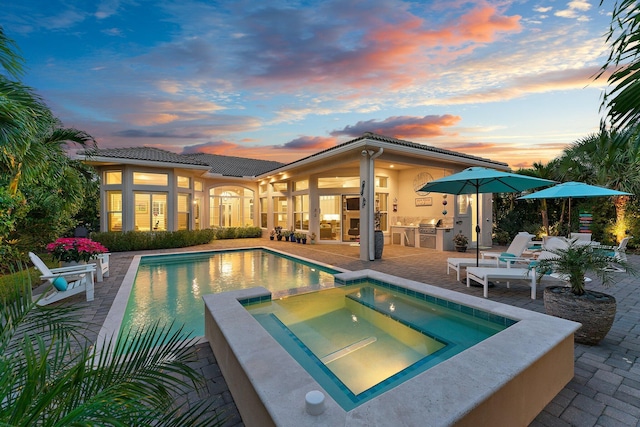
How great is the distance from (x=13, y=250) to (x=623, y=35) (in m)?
11.6

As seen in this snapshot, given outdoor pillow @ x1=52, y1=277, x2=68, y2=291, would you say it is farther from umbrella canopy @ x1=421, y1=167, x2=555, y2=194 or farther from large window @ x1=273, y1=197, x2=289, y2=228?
large window @ x1=273, y1=197, x2=289, y2=228

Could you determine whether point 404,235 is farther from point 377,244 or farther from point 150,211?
point 150,211

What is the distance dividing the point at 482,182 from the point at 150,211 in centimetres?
1423

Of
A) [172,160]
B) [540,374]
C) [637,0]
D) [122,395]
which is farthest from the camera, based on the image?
[172,160]

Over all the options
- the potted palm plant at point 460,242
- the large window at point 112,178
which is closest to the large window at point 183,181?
the large window at point 112,178

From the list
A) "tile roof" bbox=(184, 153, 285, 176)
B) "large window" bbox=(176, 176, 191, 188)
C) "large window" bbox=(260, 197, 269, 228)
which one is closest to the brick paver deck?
"large window" bbox=(176, 176, 191, 188)

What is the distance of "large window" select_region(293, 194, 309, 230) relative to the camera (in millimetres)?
16344

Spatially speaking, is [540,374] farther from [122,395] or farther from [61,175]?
[61,175]

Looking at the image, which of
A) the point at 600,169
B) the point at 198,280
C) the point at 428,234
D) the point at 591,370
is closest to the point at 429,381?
the point at 591,370

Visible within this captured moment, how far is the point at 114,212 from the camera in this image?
1398 cm

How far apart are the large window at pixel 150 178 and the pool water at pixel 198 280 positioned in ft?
14.7

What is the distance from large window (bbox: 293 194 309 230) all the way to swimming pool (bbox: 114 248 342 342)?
12.3 feet

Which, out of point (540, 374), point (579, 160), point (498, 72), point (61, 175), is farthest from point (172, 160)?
point (579, 160)

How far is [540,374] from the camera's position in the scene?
8.59 feet
